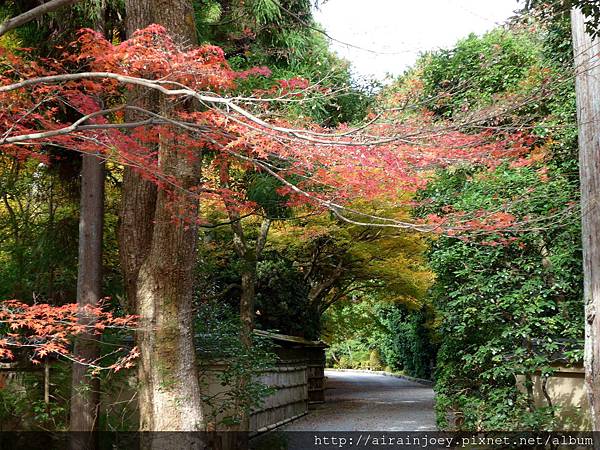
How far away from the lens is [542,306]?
7570mm

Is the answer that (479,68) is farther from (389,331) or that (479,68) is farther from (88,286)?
(389,331)

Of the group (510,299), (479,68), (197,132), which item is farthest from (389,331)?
(197,132)

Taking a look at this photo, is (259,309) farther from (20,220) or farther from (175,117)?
(175,117)

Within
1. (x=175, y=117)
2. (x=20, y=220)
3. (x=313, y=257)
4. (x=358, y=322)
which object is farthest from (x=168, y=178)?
(x=358, y=322)

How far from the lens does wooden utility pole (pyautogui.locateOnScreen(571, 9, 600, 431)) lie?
5.89m

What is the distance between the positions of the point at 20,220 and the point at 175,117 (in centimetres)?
549

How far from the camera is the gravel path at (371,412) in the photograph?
474 inches

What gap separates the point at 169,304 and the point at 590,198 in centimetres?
412

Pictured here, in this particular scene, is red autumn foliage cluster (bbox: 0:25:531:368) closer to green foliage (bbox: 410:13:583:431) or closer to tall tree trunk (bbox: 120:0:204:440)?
tall tree trunk (bbox: 120:0:204:440)

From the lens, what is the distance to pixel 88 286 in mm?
7449

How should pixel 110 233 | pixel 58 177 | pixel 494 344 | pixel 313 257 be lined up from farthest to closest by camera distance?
pixel 313 257 < pixel 110 233 < pixel 58 177 < pixel 494 344

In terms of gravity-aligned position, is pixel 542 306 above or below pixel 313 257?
below

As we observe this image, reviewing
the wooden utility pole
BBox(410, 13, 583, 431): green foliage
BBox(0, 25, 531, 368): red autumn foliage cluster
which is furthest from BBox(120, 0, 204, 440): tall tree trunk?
the wooden utility pole

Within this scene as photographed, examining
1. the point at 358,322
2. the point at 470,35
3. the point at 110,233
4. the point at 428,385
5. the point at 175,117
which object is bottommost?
the point at 428,385
